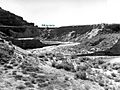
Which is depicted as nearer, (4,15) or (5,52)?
(5,52)

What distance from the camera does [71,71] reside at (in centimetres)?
2220

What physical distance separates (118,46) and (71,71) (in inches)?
1546

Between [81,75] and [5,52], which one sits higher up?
[5,52]

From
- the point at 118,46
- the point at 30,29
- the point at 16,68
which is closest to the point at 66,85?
the point at 16,68

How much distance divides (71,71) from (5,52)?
18.9 ft

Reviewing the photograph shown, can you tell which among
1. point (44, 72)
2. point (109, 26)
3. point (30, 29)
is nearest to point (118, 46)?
point (109, 26)

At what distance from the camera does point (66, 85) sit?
679 inches

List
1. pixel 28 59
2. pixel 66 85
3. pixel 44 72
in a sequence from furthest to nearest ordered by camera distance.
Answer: pixel 28 59 → pixel 44 72 → pixel 66 85

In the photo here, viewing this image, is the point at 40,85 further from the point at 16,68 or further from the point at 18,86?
the point at 16,68

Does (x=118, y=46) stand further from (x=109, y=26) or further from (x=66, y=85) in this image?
(x=66, y=85)

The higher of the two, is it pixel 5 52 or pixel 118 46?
pixel 5 52

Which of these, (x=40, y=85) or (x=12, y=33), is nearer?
(x=40, y=85)

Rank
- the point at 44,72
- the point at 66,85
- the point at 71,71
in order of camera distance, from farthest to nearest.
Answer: the point at 71,71 → the point at 44,72 → the point at 66,85

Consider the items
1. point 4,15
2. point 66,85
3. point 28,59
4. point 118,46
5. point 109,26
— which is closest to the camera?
point 66,85
